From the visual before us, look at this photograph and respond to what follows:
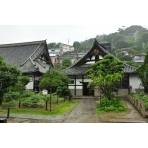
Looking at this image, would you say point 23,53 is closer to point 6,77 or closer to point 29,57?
point 29,57

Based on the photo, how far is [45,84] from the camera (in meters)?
27.0

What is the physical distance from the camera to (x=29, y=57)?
38.2 m

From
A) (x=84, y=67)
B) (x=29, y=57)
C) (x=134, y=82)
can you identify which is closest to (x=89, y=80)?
(x=84, y=67)

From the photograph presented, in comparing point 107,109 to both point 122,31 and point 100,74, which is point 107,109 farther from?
point 122,31

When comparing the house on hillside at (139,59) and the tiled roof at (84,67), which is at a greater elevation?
the house on hillside at (139,59)

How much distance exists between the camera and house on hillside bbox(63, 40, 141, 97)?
111 feet

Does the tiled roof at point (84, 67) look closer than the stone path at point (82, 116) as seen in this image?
No

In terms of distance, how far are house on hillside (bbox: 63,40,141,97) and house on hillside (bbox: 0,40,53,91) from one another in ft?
16.4

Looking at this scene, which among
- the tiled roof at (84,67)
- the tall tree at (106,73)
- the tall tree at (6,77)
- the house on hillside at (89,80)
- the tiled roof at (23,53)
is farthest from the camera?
the tiled roof at (23,53)

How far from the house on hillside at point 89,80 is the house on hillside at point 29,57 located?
197 inches

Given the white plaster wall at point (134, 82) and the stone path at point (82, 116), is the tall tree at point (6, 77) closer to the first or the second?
the stone path at point (82, 116)

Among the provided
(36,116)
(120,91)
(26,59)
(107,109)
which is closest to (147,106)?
(107,109)

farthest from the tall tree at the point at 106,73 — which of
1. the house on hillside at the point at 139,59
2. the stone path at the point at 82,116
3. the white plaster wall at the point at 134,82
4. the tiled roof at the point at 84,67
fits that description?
the house on hillside at the point at 139,59

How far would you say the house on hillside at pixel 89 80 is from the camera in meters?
33.9
